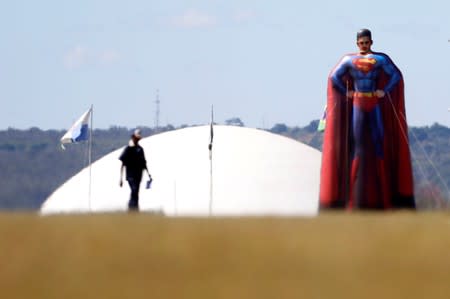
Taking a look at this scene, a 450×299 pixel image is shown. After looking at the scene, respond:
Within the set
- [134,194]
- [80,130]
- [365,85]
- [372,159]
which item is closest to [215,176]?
[80,130]

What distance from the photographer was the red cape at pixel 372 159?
48.0m

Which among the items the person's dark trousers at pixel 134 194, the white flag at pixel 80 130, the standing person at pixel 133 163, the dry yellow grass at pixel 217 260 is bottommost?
the dry yellow grass at pixel 217 260

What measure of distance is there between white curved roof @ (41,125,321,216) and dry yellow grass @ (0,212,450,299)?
35.4 metres

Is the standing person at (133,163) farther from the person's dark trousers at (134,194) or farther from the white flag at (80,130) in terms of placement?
the white flag at (80,130)

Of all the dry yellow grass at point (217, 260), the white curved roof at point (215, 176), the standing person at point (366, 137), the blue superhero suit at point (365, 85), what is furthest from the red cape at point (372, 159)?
the white curved roof at point (215, 176)

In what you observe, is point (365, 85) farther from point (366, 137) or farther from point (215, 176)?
point (215, 176)

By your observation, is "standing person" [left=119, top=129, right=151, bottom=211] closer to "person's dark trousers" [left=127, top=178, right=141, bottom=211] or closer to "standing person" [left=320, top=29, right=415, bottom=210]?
"person's dark trousers" [left=127, top=178, right=141, bottom=211]

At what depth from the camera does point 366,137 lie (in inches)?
1880

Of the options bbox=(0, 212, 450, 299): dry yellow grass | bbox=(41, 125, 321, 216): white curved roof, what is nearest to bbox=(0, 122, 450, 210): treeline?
bbox=(41, 125, 321, 216): white curved roof

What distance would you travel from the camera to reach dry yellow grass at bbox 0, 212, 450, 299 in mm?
23594

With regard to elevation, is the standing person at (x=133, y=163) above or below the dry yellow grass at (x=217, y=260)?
above

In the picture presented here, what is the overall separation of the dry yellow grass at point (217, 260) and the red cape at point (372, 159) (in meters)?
16.7

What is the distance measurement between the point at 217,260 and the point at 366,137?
22656 mm

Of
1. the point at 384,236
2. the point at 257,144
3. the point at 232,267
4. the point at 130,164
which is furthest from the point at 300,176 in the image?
the point at 232,267
